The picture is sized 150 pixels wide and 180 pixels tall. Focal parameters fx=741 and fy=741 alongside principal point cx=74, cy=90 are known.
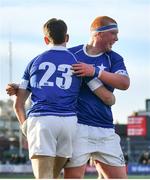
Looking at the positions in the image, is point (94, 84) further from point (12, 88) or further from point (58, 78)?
point (12, 88)

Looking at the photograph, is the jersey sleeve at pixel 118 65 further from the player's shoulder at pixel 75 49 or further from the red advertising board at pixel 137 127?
the red advertising board at pixel 137 127

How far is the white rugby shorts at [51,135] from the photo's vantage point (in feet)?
18.0

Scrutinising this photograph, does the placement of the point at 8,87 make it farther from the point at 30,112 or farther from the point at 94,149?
the point at 94,149

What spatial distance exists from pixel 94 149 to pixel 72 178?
14.4 inches

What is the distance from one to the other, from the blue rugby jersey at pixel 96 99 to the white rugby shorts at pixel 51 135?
0.46m

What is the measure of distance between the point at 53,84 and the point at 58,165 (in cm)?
63

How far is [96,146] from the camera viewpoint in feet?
20.0

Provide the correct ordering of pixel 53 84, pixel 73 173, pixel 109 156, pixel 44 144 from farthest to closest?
pixel 109 156, pixel 73 173, pixel 53 84, pixel 44 144

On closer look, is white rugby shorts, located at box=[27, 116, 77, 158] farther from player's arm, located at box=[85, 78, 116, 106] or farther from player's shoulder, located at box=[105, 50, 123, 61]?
player's shoulder, located at box=[105, 50, 123, 61]

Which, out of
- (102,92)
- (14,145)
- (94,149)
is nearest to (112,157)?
(94,149)

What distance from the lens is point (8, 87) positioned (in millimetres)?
5742

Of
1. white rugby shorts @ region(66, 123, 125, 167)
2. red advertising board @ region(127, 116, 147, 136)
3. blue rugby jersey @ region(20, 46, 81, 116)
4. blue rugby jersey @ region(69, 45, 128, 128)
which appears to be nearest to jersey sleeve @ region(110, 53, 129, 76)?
blue rugby jersey @ region(69, 45, 128, 128)

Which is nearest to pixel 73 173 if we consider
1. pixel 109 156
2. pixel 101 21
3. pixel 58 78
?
pixel 109 156

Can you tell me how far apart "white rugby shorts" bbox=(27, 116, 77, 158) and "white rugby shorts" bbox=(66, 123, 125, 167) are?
13.4 inches
